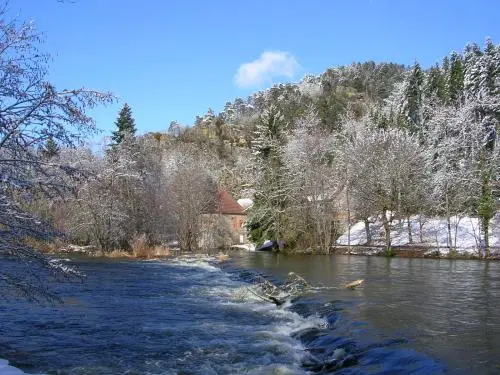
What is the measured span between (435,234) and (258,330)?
3985cm

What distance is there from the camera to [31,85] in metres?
7.58

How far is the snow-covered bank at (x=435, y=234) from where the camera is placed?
44625mm

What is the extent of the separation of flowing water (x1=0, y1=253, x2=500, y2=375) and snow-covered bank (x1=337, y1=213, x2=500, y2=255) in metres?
22.3

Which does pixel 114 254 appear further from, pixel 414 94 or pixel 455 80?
pixel 414 94

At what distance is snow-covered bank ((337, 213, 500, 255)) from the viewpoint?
146 ft

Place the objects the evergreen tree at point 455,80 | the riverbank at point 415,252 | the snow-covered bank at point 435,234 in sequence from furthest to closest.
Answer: the evergreen tree at point 455,80, the snow-covered bank at point 435,234, the riverbank at point 415,252

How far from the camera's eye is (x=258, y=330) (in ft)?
47.8

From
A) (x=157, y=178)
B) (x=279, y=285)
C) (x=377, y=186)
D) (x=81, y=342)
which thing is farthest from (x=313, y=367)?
(x=157, y=178)

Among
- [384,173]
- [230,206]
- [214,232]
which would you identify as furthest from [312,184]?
[230,206]

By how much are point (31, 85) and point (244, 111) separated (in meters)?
168

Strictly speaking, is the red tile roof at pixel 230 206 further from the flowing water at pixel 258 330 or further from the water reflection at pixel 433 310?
the flowing water at pixel 258 330

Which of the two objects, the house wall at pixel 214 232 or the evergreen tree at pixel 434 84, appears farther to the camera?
the evergreen tree at pixel 434 84

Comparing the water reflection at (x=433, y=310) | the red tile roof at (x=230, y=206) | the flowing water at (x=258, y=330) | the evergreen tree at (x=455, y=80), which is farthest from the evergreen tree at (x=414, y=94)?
the flowing water at (x=258, y=330)

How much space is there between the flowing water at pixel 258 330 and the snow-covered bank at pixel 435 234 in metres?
22.3
